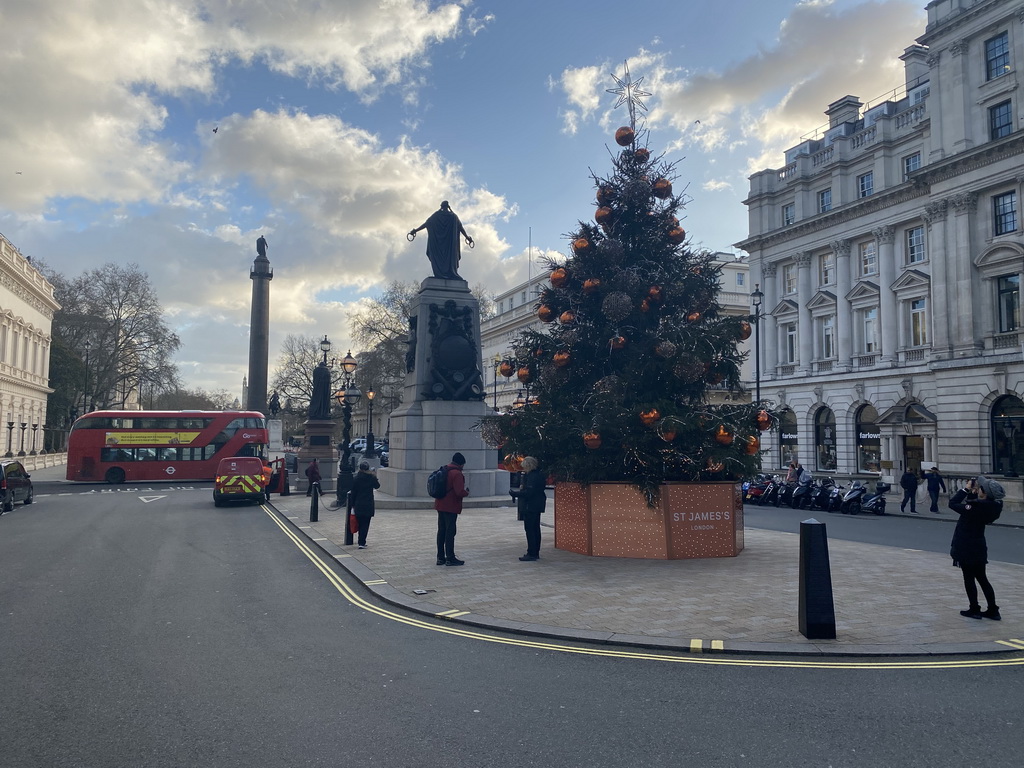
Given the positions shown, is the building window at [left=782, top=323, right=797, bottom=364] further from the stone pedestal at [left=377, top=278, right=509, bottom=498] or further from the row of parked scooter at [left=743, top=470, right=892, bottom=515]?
the stone pedestal at [left=377, top=278, right=509, bottom=498]

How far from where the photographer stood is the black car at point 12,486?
21.3 meters

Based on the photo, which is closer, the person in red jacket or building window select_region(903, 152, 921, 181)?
the person in red jacket

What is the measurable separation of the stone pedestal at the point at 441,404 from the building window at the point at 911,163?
2619 centimetres

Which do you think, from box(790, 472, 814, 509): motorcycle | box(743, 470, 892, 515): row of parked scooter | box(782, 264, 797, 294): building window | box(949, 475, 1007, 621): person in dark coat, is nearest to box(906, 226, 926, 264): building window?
box(782, 264, 797, 294): building window

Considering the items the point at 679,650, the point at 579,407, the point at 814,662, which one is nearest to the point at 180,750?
the point at 679,650

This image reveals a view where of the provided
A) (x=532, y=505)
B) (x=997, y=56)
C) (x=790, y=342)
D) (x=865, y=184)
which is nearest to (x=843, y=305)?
(x=790, y=342)

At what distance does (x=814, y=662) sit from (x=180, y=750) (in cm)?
506

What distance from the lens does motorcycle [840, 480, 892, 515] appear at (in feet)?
78.4

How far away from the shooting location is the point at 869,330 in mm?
37781

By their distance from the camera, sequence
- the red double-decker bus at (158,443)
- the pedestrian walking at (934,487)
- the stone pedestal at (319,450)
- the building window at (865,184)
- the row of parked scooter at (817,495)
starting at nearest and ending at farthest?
the row of parked scooter at (817,495) < the pedestrian walking at (934,487) < the stone pedestal at (319,450) < the red double-decker bus at (158,443) < the building window at (865,184)

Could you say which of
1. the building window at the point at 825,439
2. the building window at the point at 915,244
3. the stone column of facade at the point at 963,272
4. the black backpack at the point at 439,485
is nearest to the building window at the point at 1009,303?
the stone column of facade at the point at 963,272

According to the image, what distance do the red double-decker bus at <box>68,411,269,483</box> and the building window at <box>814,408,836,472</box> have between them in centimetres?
3065

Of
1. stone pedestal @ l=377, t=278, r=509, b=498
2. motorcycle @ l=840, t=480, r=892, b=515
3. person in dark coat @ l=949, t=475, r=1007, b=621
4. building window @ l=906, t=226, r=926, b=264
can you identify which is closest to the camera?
person in dark coat @ l=949, t=475, r=1007, b=621

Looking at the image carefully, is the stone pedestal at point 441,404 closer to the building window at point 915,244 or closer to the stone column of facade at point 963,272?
the stone column of facade at point 963,272
